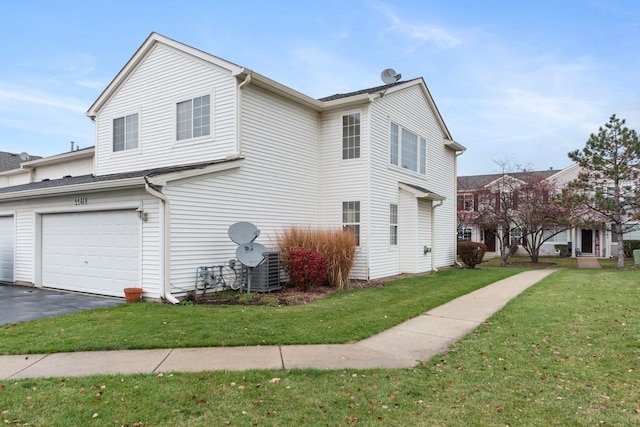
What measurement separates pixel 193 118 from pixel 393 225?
25.3 ft

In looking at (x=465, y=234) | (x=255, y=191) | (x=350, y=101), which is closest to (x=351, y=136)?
(x=350, y=101)

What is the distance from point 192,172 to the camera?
970 centimetres

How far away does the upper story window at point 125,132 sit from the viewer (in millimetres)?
13625

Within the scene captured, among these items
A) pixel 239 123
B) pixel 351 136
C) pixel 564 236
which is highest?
pixel 351 136

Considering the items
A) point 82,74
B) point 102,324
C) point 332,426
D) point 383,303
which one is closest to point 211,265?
point 102,324

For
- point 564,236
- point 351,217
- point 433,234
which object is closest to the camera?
point 351,217

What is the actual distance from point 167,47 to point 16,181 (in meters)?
18.2

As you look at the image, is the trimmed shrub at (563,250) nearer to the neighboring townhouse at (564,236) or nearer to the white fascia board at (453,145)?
the neighboring townhouse at (564,236)

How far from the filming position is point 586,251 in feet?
104

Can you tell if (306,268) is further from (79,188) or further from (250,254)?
(79,188)

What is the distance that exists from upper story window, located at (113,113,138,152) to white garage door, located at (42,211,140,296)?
3.33 metres

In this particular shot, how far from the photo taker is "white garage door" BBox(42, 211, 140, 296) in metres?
9.91

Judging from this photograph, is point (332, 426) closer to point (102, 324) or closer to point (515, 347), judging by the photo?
point (515, 347)

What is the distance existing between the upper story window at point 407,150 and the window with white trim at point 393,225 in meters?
1.65
